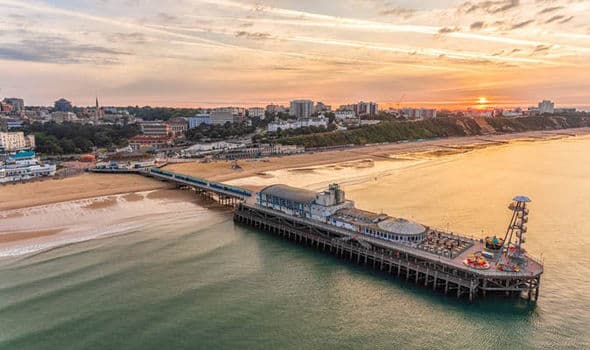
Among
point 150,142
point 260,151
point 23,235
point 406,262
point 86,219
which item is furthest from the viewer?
point 150,142

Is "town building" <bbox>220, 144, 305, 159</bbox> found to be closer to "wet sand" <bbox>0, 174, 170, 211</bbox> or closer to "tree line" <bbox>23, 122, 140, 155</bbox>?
"wet sand" <bbox>0, 174, 170, 211</bbox>

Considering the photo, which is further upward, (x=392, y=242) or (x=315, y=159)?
(x=315, y=159)

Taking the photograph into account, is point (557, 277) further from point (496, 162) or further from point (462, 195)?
point (496, 162)

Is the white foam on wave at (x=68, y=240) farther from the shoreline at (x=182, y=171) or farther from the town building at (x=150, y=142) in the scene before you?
the town building at (x=150, y=142)

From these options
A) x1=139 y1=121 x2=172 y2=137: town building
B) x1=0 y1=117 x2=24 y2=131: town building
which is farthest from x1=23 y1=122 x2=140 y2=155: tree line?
x1=139 y1=121 x2=172 y2=137: town building

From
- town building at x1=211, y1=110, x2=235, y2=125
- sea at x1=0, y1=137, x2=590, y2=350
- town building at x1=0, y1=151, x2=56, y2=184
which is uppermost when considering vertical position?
town building at x1=211, y1=110, x2=235, y2=125

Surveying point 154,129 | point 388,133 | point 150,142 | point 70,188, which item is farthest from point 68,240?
point 388,133

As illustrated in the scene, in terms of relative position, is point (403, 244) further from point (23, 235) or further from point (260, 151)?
point (260, 151)
